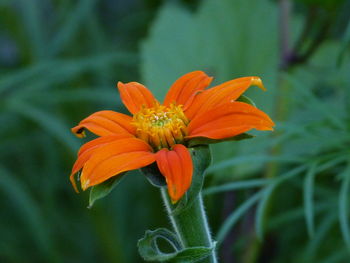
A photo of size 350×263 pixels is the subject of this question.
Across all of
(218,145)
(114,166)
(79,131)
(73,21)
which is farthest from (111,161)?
(73,21)

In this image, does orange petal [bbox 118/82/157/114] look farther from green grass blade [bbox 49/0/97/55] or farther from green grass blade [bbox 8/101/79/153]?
green grass blade [bbox 49/0/97/55]

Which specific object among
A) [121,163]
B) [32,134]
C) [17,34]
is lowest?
[121,163]

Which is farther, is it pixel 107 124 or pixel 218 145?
pixel 218 145

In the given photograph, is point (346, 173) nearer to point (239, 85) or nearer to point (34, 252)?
point (239, 85)

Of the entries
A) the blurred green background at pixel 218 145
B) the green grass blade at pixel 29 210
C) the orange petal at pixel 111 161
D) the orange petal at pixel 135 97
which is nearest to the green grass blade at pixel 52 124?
the blurred green background at pixel 218 145

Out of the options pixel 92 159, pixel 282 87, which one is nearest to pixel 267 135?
pixel 282 87

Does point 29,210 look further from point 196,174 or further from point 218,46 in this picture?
point 196,174

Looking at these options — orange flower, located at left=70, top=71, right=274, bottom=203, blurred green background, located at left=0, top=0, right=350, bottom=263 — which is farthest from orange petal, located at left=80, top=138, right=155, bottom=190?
blurred green background, located at left=0, top=0, right=350, bottom=263
